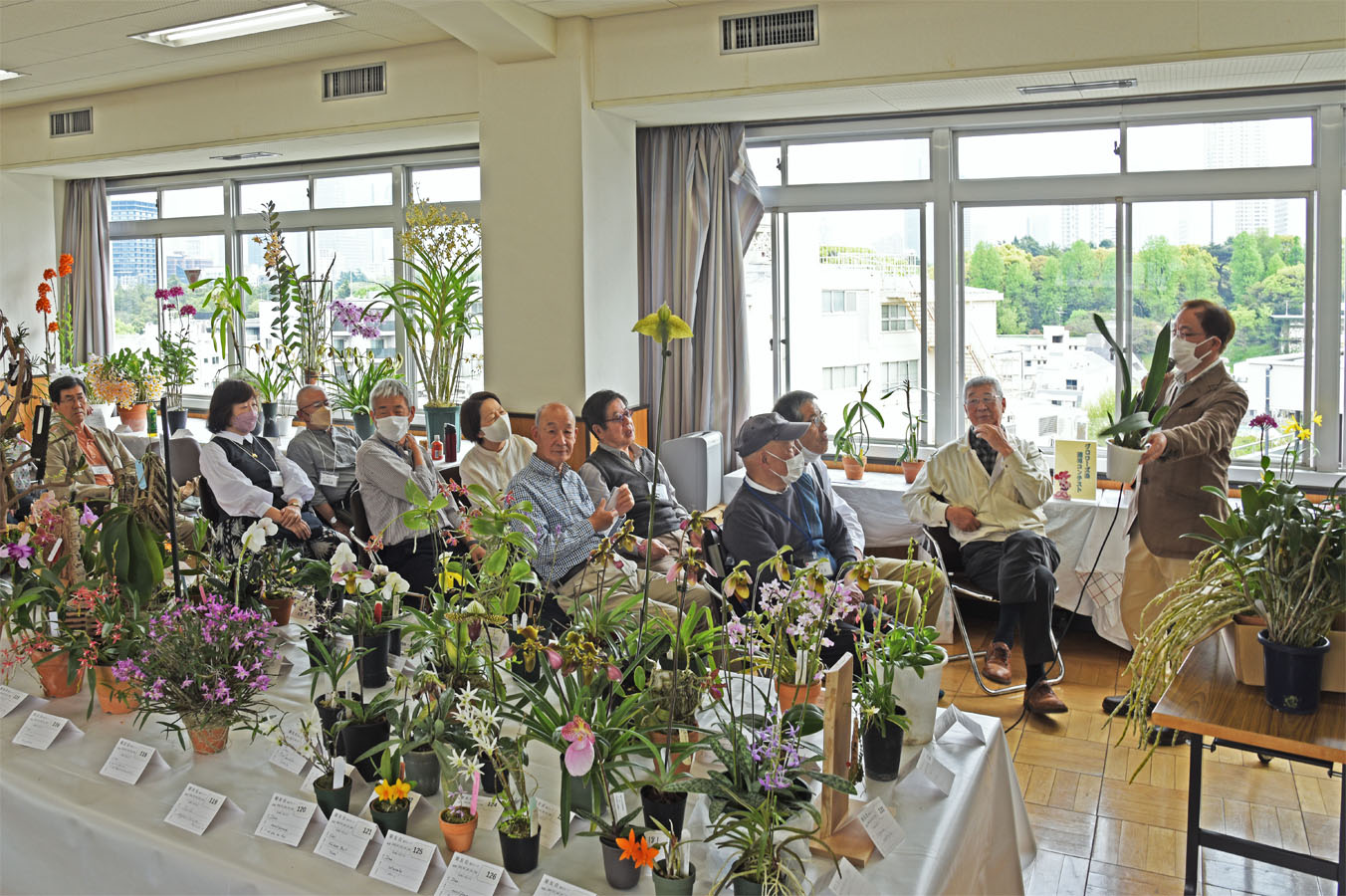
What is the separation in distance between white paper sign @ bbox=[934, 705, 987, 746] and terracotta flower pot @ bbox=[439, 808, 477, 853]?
1008mm

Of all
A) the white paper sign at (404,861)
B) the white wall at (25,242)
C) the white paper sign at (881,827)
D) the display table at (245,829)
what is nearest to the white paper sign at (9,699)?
the display table at (245,829)

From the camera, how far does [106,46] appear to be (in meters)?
6.55

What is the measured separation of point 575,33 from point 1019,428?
330 cm

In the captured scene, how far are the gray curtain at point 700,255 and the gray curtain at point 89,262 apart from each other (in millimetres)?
5711

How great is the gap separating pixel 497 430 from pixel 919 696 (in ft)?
9.38

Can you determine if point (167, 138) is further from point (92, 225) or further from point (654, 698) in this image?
point (654, 698)

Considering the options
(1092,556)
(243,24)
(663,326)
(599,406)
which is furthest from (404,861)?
(243,24)

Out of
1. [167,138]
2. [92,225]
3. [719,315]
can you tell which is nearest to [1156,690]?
[719,315]

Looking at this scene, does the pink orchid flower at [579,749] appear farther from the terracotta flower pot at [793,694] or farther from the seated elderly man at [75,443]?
the seated elderly man at [75,443]

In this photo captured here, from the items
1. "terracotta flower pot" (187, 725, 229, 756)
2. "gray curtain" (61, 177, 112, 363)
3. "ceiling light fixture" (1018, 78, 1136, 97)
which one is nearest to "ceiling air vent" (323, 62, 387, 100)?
"ceiling light fixture" (1018, 78, 1136, 97)

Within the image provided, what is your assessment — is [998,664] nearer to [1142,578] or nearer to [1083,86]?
[1142,578]

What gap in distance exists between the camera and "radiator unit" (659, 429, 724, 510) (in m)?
6.18

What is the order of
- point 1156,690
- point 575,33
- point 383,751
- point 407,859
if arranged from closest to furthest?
point 407,859 < point 383,751 < point 1156,690 < point 575,33

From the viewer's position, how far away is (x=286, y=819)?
1.89m
